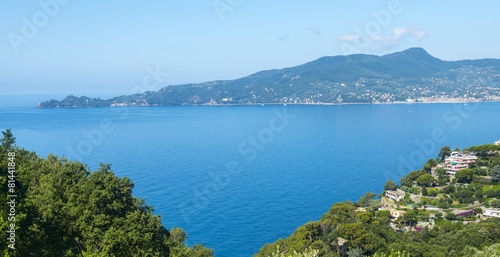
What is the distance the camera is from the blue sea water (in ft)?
97.9

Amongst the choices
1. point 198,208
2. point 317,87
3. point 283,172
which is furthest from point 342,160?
point 317,87

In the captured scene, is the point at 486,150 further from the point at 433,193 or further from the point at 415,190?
the point at 433,193

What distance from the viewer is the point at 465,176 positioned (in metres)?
34.6

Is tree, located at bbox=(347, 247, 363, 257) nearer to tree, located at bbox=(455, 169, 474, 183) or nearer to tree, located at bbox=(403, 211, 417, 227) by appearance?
tree, located at bbox=(403, 211, 417, 227)

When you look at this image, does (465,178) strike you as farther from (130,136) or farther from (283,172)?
(130,136)

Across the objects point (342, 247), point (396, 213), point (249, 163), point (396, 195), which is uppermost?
point (342, 247)

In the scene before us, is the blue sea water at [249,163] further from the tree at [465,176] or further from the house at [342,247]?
the tree at [465,176]

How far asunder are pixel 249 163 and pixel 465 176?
26.7 meters

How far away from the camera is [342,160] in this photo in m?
50.9

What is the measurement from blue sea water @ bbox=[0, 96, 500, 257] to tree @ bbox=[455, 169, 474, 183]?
803cm

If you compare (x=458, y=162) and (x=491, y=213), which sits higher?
(x=458, y=162)

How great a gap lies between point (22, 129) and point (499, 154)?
89.1 metres

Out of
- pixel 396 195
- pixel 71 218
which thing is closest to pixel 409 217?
pixel 396 195

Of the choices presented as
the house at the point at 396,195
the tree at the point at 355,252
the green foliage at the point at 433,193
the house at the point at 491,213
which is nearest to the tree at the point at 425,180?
the green foliage at the point at 433,193
